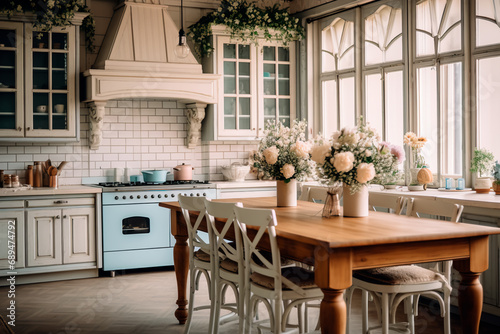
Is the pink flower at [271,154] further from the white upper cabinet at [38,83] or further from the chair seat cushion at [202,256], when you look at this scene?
the white upper cabinet at [38,83]

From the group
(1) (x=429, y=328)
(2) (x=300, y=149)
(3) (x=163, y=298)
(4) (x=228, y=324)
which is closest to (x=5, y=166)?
(3) (x=163, y=298)

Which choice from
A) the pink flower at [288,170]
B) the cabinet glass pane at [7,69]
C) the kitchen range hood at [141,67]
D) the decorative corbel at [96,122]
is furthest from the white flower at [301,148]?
the cabinet glass pane at [7,69]

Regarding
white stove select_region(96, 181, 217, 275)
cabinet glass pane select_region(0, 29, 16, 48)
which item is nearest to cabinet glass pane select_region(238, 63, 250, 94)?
white stove select_region(96, 181, 217, 275)

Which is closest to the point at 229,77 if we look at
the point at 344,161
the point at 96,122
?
the point at 96,122

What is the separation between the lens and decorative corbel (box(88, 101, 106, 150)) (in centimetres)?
657

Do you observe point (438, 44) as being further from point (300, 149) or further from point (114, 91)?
point (114, 91)

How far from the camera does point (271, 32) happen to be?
23.9 feet

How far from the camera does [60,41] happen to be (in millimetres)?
6422

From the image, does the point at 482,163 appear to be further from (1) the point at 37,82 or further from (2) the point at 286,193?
(1) the point at 37,82

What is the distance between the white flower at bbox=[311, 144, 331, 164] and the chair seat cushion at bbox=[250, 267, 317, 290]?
2.31 feet

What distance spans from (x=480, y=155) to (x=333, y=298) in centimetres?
282

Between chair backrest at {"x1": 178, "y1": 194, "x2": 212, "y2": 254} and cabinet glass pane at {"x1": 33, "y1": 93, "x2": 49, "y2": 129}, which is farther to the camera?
cabinet glass pane at {"x1": 33, "y1": 93, "x2": 49, "y2": 129}

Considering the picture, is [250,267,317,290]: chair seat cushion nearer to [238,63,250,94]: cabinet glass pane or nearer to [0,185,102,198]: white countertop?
[0,185,102,198]: white countertop

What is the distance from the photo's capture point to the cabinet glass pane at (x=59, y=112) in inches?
252
